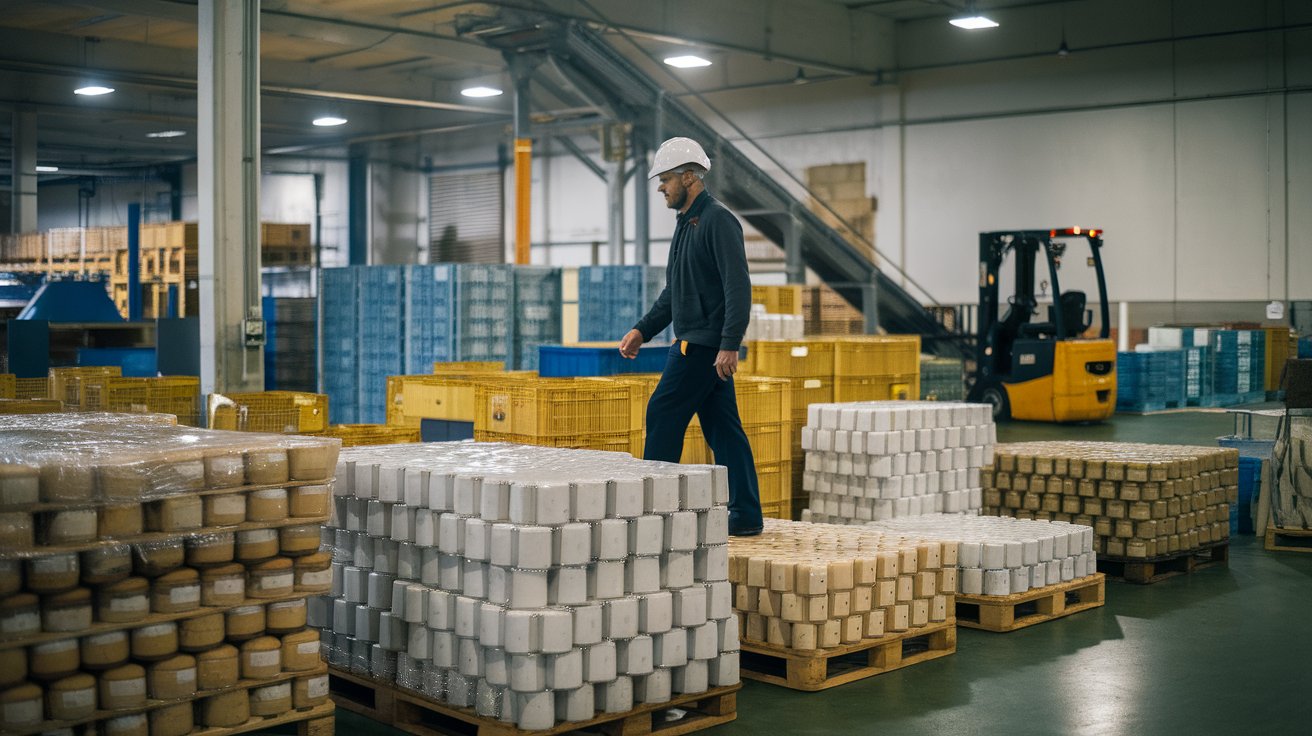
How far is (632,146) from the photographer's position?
68.6 feet

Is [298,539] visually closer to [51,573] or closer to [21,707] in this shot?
[51,573]

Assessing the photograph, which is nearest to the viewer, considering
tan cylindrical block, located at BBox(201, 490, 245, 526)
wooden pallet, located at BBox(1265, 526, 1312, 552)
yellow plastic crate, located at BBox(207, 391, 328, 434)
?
tan cylindrical block, located at BBox(201, 490, 245, 526)

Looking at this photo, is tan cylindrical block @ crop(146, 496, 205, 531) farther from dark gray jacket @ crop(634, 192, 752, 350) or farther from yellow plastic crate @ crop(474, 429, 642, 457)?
yellow plastic crate @ crop(474, 429, 642, 457)

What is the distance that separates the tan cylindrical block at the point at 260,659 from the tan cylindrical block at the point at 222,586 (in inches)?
6.0

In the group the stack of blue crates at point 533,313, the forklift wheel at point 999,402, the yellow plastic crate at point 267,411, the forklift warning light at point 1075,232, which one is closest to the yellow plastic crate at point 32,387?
the yellow plastic crate at point 267,411

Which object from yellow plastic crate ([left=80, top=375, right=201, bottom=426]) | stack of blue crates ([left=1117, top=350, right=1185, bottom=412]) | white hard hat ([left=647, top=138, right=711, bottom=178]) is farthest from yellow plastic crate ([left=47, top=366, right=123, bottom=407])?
stack of blue crates ([left=1117, top=350, right=1185, bottom=412])

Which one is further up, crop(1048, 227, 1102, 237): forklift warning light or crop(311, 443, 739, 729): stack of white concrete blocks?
crop(1048, 227, 1102, 237): forklift warning light

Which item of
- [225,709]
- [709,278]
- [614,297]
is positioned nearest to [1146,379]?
[614,297]

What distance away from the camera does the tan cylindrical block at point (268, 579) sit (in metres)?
4.43

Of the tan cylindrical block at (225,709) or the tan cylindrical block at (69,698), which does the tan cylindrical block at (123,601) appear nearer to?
the tan cylindrical block at (69,698)

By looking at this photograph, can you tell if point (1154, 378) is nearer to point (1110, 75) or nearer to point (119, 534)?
point (1110, 75)

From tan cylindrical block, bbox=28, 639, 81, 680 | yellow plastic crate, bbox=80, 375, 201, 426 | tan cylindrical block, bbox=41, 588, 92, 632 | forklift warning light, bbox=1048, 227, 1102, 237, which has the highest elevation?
forklift warning light, bbox=1048, 227, 1102, 237

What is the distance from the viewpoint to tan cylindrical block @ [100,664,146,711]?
4086mm

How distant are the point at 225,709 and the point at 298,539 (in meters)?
0.59
